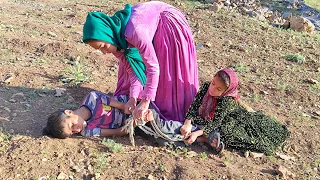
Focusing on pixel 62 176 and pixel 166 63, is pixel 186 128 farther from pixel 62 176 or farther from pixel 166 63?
pixel 62 176

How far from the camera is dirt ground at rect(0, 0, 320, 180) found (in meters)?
3.03

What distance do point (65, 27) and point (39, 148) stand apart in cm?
361

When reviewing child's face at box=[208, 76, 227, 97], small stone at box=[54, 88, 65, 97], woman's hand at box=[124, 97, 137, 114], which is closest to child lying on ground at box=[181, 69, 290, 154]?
child's face at box=[208, 76, 227, 97]

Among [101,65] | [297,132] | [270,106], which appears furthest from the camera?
[101,65]

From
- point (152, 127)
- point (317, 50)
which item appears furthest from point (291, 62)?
point (152, 127)

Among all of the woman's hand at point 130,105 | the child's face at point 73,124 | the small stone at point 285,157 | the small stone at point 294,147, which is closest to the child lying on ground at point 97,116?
the child's face at point 73,124

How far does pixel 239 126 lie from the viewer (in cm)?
338

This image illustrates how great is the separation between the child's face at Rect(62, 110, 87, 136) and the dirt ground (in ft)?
0.29

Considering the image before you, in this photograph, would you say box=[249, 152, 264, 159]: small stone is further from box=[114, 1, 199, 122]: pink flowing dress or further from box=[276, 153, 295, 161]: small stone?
box=[114, 1, 199, 122]: pink flowing dress

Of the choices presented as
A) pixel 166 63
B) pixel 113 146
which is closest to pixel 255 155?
pixel 166 63

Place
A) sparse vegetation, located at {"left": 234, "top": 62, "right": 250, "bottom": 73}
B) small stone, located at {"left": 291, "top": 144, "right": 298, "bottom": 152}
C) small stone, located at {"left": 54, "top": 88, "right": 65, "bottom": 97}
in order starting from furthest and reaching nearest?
sparse vegetation, located at {"left": 234, "top": 62, "right": 250, "bottom": 73}, small stone, located at {"left": 54, "top": 88, "right": 65, "bottom": 97}, small stone, located at {"left": 291, "top": 144, "right": 298, "bottom": 152}

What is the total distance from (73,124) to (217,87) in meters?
1.18

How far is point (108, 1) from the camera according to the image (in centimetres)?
879

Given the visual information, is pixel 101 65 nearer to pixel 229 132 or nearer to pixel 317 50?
pixel 229 132
